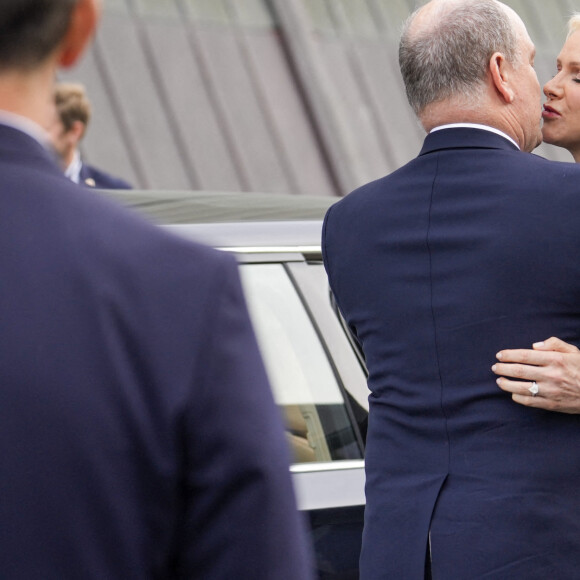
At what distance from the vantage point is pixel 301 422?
3049 millimetres

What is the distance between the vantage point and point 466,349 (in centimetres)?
217

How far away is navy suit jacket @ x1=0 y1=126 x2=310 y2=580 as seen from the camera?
1092 mm

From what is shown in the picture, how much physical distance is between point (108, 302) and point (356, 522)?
6.37 feet

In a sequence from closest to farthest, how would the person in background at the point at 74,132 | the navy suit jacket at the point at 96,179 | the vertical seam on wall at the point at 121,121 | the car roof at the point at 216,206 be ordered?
the car roof at the point at 216,206, the person in background at the point at 74,132, the navy suit jacket at the point at 96,179, the vertical seam on wall at the point at 121,121

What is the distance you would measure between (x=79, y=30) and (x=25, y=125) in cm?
11

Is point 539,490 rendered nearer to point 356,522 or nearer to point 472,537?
point 472,537

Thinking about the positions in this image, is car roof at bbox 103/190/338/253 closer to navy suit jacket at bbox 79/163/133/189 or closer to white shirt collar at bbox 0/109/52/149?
navy suit jacket at bbox 79/163/133/189

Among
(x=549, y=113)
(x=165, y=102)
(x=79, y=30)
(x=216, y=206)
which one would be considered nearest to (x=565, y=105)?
(x=549, y=113)

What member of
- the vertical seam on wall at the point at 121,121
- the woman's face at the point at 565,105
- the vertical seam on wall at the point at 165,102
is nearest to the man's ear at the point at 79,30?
the woman's face at the point at 565,105

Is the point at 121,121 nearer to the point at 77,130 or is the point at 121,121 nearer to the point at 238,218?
the point at 77,130

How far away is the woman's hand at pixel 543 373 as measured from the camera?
2.11 m

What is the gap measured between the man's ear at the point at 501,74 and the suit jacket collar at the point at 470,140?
0.08 m

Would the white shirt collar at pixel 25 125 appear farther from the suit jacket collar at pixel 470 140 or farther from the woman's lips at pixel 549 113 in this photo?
the woman's lips at pixel 549 113

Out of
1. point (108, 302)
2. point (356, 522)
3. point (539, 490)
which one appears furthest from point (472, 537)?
point (108, 302)
